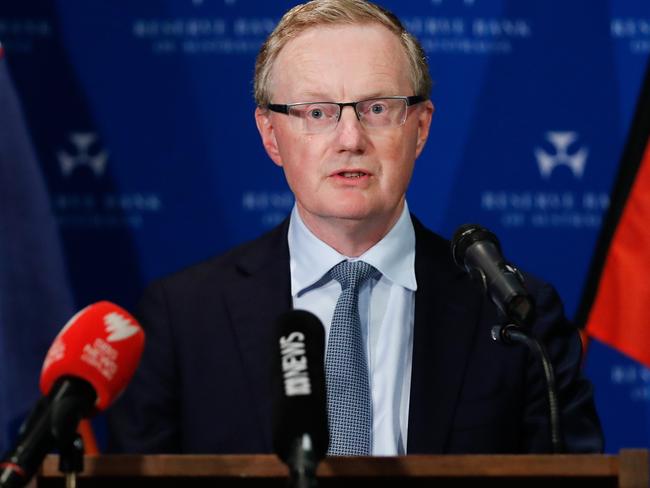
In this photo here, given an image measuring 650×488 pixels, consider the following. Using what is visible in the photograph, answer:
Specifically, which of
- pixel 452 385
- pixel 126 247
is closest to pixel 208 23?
pixel 126 247

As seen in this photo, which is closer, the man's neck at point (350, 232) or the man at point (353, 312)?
the man at point (353, 312)

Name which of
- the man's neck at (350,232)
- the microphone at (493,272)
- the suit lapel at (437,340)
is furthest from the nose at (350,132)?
the microphone at (493,272)

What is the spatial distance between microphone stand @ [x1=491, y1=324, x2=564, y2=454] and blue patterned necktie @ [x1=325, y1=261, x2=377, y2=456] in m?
0.48

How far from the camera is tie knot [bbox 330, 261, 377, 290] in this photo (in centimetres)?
240

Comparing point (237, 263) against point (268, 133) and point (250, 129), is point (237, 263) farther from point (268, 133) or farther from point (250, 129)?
point (250, 129)

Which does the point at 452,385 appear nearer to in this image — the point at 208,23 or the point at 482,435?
the point at 482,435

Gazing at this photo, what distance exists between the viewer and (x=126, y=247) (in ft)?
10.9

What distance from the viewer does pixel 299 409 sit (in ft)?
4.39

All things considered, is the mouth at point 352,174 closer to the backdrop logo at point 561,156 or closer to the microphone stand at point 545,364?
the microphone stand at point 545,364

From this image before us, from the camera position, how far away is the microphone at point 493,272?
1.73m

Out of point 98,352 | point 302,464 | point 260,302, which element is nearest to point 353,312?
point 260,302

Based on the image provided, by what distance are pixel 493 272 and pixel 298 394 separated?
530 mm

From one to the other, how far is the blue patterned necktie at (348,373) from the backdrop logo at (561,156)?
1.03m

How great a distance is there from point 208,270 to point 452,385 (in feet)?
1.88
